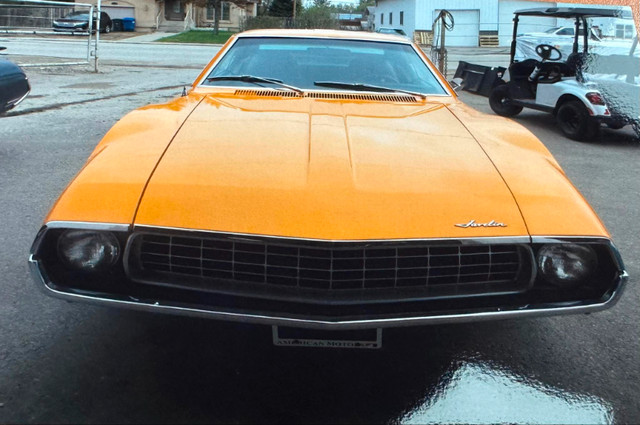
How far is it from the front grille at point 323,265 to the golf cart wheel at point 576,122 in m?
6.90

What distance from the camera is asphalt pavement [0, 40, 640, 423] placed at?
2.29m

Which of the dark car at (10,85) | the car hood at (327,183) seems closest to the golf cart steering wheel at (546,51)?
the dark car at (10,85)

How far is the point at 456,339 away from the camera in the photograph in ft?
9.41

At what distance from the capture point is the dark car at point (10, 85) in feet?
19.8

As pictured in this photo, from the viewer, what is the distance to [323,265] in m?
2.12

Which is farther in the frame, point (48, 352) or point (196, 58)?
point (196, 58)

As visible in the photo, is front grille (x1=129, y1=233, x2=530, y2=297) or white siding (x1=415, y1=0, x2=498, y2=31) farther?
white siding (x1=415, y1=0, x2=498, y2=31)

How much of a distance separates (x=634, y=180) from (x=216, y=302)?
18.4 ft

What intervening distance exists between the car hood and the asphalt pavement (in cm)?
69

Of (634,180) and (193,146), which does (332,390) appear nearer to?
(193,146)

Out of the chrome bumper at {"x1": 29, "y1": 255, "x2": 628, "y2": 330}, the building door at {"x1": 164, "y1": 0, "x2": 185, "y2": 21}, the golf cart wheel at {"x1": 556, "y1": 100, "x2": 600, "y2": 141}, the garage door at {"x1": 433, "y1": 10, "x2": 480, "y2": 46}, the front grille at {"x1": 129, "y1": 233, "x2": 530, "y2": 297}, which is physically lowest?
the chrome bumper at {"x1": 29, "y1": 255, "x2": 628, "y2": 330}

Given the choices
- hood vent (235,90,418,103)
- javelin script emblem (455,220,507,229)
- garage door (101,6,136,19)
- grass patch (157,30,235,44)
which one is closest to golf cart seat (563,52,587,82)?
hood vent (235,90,418,103)

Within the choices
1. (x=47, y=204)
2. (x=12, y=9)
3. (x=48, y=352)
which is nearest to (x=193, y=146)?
(x=48, y=352)

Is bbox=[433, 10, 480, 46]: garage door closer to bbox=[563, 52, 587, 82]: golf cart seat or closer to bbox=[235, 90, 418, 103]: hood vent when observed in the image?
bbox=[563, 52, 587, 82]: golf cart seat
